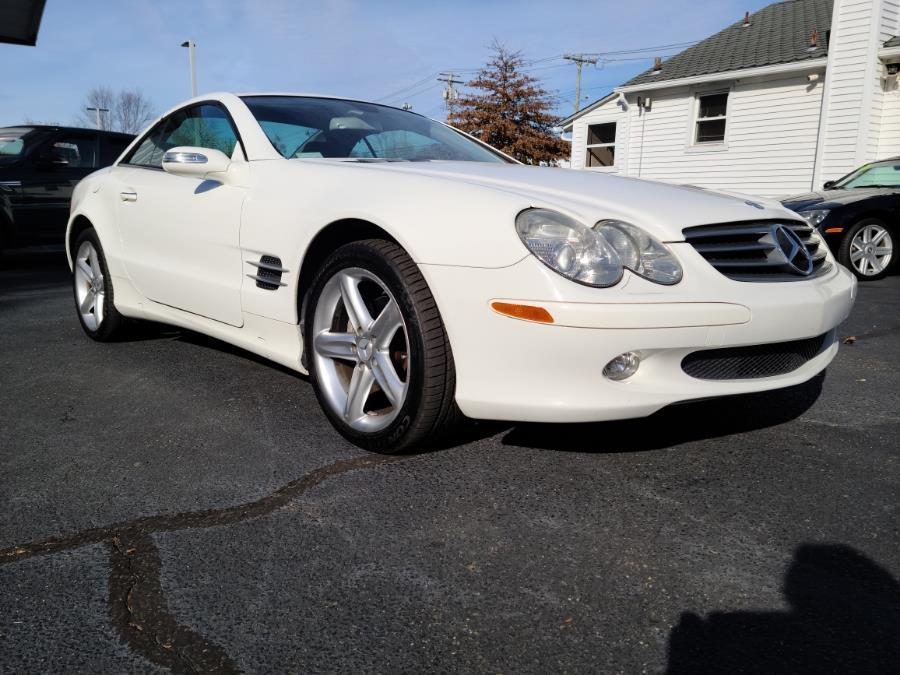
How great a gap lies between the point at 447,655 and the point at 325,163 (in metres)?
2.09

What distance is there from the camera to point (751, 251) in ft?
8.38

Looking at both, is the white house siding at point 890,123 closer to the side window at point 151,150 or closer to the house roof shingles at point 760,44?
the house roof shingles at point 760,44

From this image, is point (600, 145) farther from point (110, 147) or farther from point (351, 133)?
point (351, 133)

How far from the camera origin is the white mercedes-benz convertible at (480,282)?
2.27 metres

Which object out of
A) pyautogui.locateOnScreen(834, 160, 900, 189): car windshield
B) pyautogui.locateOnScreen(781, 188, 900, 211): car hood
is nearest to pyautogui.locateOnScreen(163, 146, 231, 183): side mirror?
pyautogui.locateOnScreen(781, 188, 900, 211): car hood

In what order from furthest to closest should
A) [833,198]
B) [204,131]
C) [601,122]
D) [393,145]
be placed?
[601,122], [833,198], [204,131], [393,145]

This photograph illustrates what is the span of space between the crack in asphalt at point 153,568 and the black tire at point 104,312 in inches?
91.8

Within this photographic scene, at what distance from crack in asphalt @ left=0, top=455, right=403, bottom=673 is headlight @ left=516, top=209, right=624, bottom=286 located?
3.06ft

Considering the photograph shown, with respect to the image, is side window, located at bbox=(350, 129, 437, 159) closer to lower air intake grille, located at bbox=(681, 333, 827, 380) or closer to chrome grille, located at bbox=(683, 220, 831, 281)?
chrome grille, located at bbox=(683, 220, 831, 281)

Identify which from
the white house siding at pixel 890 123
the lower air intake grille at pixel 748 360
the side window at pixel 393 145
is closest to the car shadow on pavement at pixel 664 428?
the lower air intake grille at pixel 748 360

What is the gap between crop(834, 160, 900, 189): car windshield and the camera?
8.66 metres

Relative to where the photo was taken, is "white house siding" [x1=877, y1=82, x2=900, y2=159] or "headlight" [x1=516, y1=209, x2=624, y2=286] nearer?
"headlight" [x1=516, y1=209, x2=624, y2=286]

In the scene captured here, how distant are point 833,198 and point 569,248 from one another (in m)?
7.01

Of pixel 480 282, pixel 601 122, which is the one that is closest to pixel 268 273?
pixel 480 282
